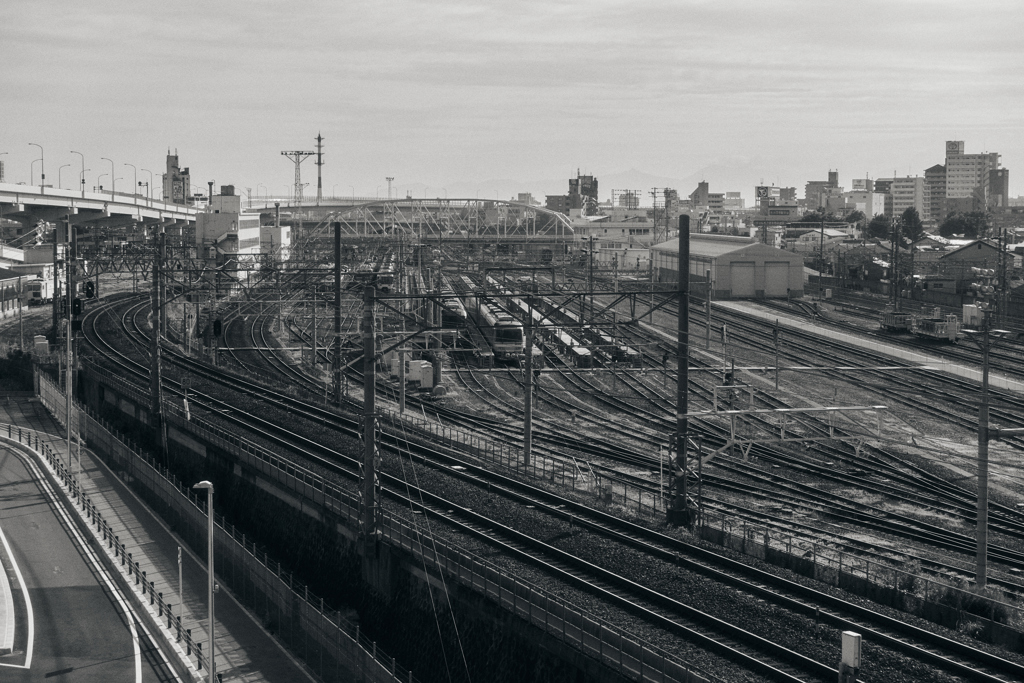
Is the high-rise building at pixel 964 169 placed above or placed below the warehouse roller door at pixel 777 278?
above

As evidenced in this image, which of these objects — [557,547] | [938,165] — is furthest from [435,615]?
[938,165]

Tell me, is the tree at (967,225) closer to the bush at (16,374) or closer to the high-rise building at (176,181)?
the high-rise building at (176,181)

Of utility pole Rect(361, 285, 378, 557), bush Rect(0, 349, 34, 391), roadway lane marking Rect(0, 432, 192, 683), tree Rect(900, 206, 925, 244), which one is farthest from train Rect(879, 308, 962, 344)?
tree Rect(900, 206, 925, 244)

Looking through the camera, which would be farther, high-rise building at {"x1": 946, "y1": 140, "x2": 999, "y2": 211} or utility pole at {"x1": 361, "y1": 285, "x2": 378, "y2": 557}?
high-rise building at {"x1": 946, "y1": 140, "x2": 999, "y2": 211}

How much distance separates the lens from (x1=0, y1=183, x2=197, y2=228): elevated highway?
49781 mm

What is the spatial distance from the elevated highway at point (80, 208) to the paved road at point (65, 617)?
91.3 feet

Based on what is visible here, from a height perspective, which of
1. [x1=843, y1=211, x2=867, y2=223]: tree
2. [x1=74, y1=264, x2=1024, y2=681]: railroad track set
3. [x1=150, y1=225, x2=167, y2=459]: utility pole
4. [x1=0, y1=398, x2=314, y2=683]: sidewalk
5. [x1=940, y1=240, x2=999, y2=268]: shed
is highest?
[x1=843, y1=211, x2=867, y2=223]: tree

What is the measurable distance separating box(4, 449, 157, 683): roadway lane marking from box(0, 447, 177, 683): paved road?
0.02 m

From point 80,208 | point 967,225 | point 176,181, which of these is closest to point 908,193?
point 967,225

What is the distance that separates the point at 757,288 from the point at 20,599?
51077 millimetres

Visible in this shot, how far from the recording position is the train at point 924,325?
4722 centimetres

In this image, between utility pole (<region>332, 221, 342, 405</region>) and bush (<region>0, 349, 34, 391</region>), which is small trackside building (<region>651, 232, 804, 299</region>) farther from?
bush (<region>0, 349, 34, 391</region>)

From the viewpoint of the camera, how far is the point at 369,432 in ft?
60.0

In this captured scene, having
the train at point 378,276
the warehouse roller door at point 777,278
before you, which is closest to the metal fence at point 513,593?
the train at point 378,276
